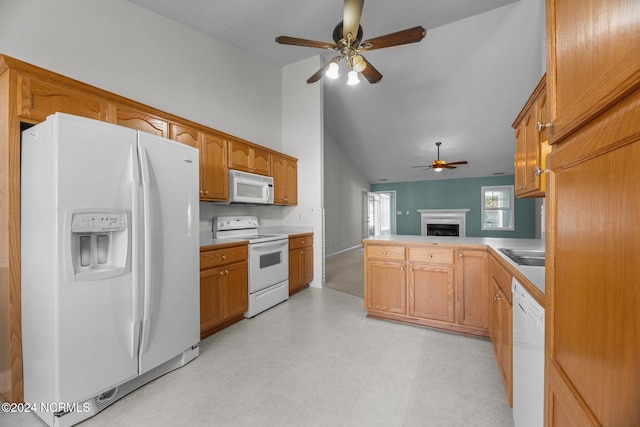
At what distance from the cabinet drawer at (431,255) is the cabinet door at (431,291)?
0.05 meters

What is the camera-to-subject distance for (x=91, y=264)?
1.61 meters

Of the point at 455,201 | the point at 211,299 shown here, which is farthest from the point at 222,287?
the point at 455,201

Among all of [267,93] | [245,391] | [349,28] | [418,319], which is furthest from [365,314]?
[267,93]

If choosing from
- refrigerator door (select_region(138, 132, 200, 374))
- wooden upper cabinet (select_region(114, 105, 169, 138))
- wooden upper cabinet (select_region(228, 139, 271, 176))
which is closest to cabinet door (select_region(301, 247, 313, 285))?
wooden upper cabinet (select_region(228, 139, 271, 176))

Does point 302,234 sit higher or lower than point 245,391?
higher

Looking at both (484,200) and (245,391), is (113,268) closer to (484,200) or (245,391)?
(245,391)

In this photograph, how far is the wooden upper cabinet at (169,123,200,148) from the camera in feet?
8.71

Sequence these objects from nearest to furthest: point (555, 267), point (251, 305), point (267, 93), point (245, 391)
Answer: point (555, 267)
point (245, 391)
point (251, 305)
point (267, 93)

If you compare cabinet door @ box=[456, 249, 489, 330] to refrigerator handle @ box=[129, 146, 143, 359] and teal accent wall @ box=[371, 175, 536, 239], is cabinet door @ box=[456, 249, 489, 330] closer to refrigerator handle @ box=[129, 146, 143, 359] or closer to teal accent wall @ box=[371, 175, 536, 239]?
refrigerator handle @ box=[129, 146, 143, 359]

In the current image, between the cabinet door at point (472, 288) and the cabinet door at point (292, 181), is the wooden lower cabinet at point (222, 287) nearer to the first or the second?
the cabinet door at point (292, 181)

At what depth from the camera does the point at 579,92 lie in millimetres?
621

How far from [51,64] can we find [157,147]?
1.25m

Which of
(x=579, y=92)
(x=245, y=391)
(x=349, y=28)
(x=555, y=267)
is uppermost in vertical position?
(x=349, y=28)

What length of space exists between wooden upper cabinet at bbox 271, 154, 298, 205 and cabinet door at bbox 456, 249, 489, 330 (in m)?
2.57
